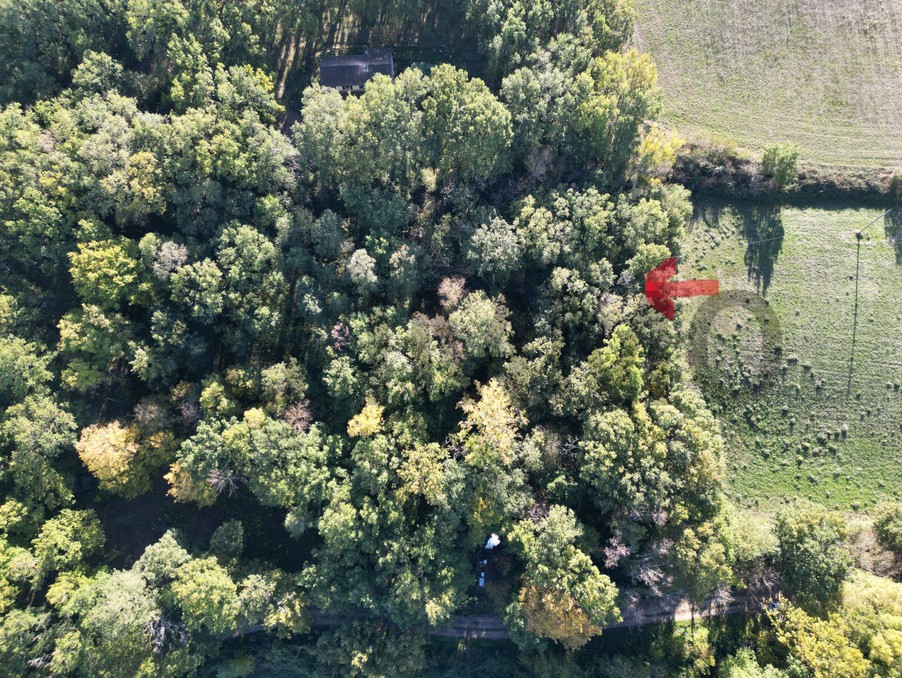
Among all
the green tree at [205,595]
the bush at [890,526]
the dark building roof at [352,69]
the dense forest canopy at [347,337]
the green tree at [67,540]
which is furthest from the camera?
the dark building roof at [352,69]

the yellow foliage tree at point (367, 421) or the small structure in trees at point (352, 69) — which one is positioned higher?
the small structure in trees at point (352, 69)

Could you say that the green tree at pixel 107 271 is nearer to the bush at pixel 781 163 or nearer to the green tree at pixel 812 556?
the bush at pixel 781 163

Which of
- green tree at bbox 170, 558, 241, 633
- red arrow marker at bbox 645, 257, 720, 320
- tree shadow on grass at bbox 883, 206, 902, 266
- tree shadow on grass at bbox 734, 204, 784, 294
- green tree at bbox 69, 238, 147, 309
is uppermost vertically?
tree shadow on grass at bbox 883, 206, 902, 266

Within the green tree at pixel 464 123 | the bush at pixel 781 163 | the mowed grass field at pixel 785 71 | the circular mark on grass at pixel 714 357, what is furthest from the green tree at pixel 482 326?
the bush at pixel 781 163

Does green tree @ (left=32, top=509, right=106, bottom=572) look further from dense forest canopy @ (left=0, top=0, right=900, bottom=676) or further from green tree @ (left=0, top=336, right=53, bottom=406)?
green tree @ (left=0, top=336, right=53, bottom=406)

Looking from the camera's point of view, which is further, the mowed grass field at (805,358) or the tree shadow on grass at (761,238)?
the tree shadow on grass at (761,238)

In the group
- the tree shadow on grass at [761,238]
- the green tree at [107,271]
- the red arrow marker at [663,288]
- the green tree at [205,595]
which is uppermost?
the tree shadow on grass at [761,238]

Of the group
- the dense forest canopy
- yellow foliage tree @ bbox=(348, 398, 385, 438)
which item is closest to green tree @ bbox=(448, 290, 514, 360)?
the dense forest canopy

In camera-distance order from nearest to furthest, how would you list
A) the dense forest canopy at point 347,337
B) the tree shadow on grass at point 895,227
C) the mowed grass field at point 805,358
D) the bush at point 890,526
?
the dense forest canopy at point 347,337
the bush at point 890,526
the mowed grass field at point 805,358
the tree shadow on grass at point 895,227
